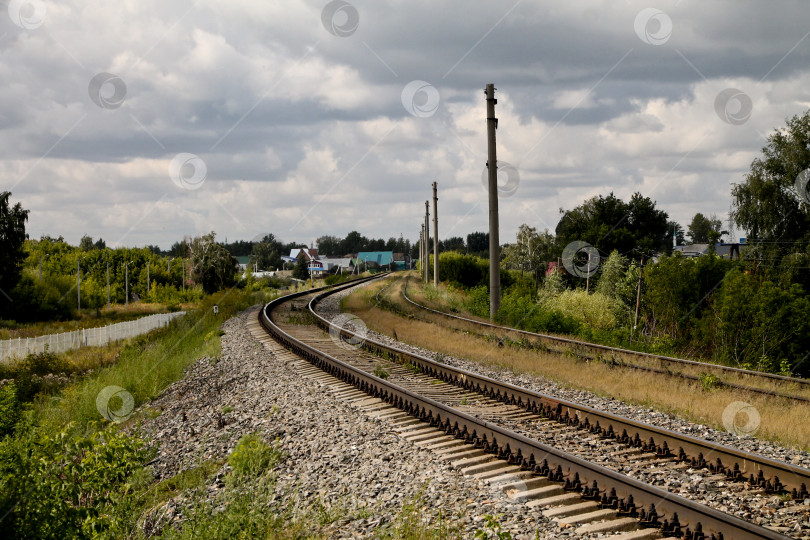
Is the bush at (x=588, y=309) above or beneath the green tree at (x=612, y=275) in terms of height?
beneath

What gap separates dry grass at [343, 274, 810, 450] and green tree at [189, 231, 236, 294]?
49615 mm

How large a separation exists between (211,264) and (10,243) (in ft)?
56.8

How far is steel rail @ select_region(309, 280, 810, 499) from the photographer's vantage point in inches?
244

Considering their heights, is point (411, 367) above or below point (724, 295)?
below

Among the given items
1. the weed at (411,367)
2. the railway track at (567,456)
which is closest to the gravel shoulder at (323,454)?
the railway track at (567,456)

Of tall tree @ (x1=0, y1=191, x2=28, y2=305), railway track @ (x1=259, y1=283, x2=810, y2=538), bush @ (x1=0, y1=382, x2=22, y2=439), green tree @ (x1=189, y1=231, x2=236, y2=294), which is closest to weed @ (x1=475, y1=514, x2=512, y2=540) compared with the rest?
railway track @ (x1=259, y1=283, x2=810, y2=538)

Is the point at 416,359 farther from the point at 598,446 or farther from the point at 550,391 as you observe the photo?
the point at 598,446

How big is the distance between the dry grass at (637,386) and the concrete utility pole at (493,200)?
115 inches

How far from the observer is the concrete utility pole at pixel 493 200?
70.6 ft

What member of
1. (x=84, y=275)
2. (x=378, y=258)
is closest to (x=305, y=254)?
(x=378, y=258)

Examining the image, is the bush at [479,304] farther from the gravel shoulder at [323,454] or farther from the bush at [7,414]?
the bush at [7,414]

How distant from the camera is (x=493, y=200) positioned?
21.5 metres

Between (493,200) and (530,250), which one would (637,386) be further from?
(530,250)

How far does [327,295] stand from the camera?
1690 inches
